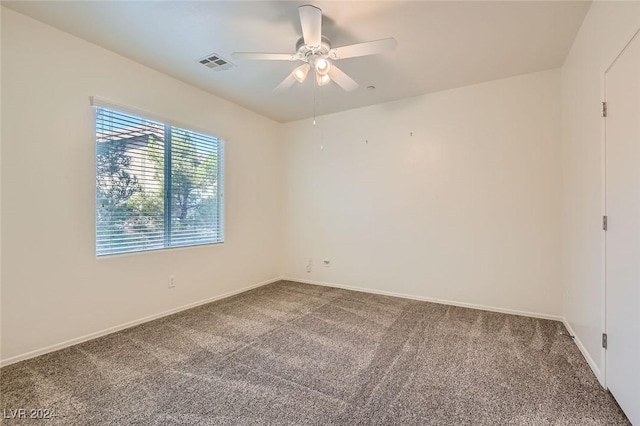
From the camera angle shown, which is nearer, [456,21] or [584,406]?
[584,406]

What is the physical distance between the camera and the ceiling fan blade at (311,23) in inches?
72.2

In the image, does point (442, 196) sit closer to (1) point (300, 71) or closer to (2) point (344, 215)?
(2) point (344, 215)

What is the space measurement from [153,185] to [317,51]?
2.24 m

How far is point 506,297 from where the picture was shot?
130 inches

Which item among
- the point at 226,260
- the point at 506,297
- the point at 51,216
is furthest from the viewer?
the point at 226,260

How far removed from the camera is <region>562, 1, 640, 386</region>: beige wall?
1877 mm

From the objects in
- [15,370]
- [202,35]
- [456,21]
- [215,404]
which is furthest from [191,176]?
[456,21]

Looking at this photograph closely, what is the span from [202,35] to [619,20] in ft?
9.54

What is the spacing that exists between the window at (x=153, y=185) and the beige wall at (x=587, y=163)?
3.83m

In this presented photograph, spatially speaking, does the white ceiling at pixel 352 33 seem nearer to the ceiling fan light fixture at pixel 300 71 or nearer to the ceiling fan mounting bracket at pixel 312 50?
the ceiling fan mounting bracket at pixel 312 50

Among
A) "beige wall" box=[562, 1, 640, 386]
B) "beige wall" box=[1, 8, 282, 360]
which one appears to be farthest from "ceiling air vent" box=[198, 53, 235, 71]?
"beige wall" box=[562, 1, 640, 386]

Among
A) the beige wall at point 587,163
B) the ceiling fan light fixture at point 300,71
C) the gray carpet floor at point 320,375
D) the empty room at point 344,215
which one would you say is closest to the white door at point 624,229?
the empty room at point 344,215

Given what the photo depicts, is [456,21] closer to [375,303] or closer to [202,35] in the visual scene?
[202,35]

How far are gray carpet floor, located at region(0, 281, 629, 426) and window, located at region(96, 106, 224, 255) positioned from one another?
95 centimetres
